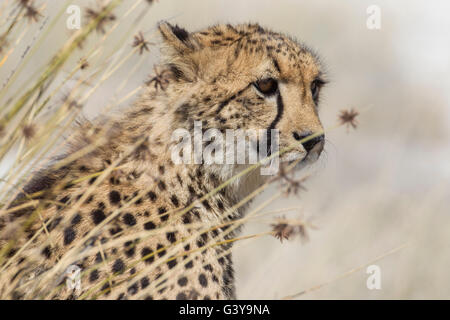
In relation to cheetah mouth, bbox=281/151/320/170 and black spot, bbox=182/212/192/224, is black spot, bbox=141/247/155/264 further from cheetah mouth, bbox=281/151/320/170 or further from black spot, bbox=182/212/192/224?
cheetah mouth, bbox=281/151/320/170

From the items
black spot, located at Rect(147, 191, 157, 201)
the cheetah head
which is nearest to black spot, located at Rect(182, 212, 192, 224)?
black spot, located at Rect(147, 191, 157, 201)

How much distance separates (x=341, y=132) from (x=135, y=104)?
511cm

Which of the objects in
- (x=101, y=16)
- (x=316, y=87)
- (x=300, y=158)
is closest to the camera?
(x=101, y=16)

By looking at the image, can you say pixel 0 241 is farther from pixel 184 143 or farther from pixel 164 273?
pixel 184 143

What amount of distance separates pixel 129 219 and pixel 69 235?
0.20 m

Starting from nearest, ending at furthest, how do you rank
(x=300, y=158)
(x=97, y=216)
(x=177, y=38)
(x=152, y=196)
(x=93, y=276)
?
(x=93, y=276) < (x=97, y=216) < (x=152, y=196) < (x=300, y=158) < (x=177, y=38)

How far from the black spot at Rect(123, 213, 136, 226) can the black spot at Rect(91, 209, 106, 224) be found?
0.07 meters

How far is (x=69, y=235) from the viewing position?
212 centimetres

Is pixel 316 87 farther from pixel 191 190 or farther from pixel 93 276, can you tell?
pixel 93 276

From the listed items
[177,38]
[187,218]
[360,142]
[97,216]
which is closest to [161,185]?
[187,218]

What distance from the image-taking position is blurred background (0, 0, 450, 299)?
15.2ft

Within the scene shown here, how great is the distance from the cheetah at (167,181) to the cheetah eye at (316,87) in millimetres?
11

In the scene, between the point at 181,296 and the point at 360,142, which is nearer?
the point at 181,296
